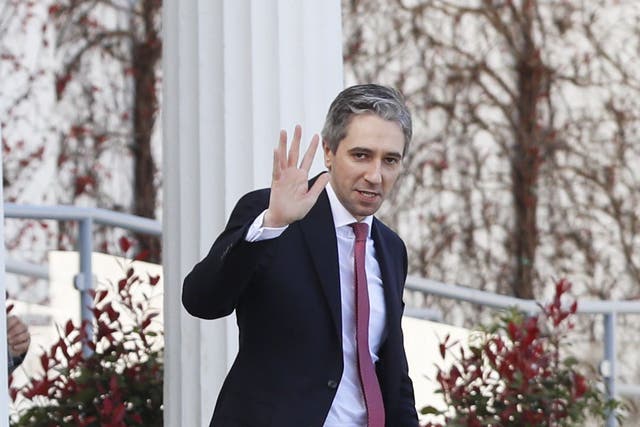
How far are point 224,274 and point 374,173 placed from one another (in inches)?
13.6

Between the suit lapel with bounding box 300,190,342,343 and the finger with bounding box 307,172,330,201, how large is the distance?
0.66 feet

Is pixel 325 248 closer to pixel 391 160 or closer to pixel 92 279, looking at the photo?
pixel 391 160

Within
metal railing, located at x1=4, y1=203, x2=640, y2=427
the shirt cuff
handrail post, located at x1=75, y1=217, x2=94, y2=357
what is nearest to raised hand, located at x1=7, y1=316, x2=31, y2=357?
metal railing, located at x1=4, y1=203, x2=640, y2=427

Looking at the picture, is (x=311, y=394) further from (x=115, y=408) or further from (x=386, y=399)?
(x=115, y=408)

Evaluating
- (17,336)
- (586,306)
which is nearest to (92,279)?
(17,336)

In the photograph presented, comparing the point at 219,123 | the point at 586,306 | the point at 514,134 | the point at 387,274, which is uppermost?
the point at 514,134

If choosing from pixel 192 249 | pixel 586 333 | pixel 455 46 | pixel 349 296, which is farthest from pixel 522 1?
pixel 349 296

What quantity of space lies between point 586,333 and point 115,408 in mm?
5420

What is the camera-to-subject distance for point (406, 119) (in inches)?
105

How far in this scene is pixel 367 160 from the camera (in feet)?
8.55

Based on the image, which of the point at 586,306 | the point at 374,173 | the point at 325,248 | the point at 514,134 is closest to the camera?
the point at 374,173

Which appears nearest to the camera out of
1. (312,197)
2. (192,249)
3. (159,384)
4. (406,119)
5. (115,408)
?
(312,197)

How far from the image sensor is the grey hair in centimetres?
263

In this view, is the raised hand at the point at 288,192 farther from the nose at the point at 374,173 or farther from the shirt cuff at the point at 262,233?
the nose at the point at 374,173
